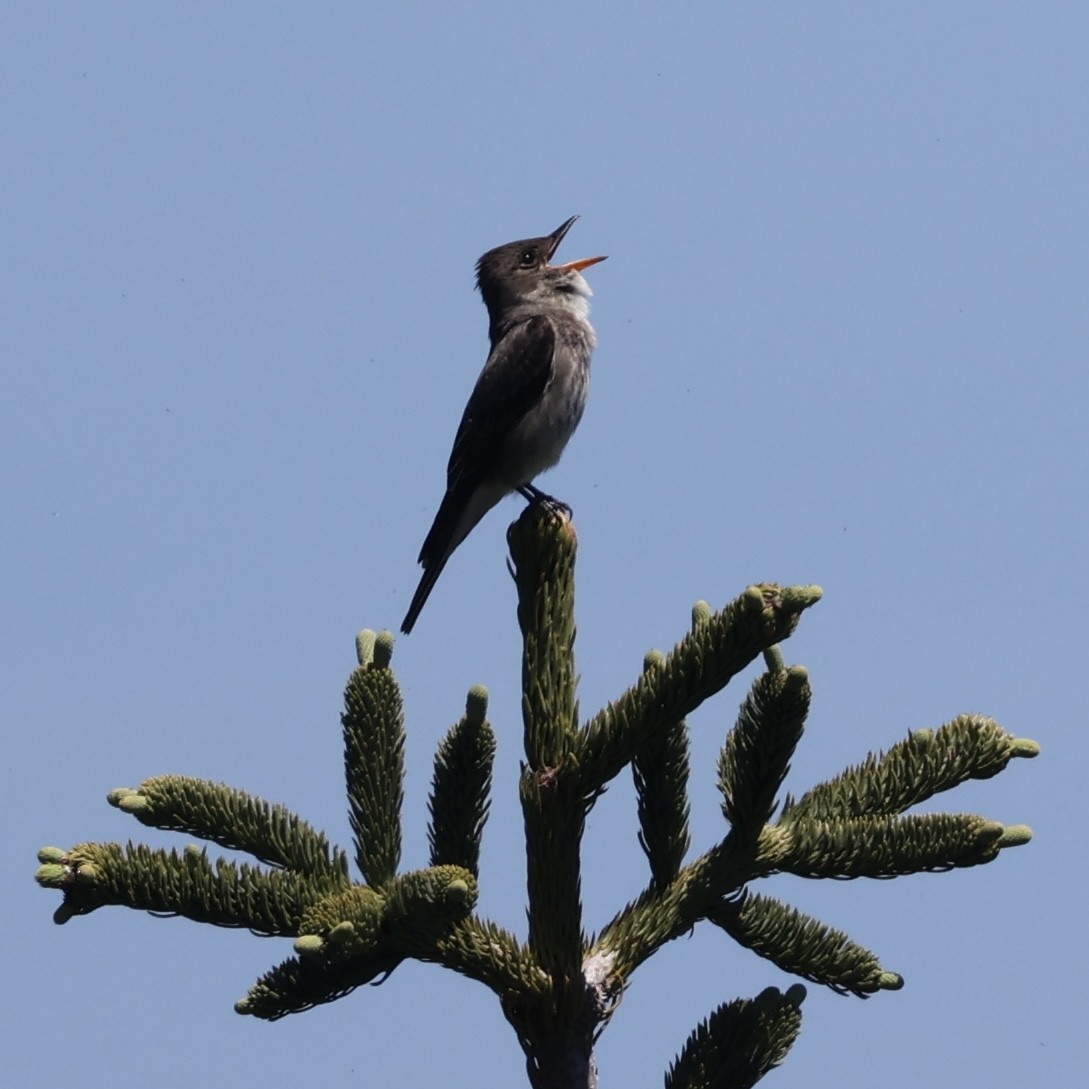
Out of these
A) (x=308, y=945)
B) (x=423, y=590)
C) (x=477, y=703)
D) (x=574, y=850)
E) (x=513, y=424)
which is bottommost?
(x=308, y=945)

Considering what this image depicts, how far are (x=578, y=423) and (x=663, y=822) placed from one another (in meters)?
5.23

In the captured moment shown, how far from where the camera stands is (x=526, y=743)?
334 centimetres

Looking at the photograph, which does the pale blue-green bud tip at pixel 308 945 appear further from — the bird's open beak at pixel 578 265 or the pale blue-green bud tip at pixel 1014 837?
the bird's open beak at pixel 578 265

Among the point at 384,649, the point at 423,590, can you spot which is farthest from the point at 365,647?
the point at 423,590

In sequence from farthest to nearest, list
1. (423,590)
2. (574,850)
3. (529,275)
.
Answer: (529,275) < (423,590) < (574,850)

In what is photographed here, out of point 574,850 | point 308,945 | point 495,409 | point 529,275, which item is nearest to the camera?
point 308,945

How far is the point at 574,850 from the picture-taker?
10.4ft

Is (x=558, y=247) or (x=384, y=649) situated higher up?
(x=558, y=247)

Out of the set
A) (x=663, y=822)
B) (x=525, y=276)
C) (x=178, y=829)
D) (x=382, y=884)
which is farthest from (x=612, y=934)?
(x=525, y=276)

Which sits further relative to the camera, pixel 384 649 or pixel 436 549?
pixel 436 549

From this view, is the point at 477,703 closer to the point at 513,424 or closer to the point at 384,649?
the point at 384,649

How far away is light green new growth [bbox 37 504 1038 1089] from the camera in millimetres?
2994

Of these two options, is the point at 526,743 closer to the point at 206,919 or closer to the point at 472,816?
the point at 472,816

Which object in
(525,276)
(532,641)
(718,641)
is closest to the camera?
(718,641)
